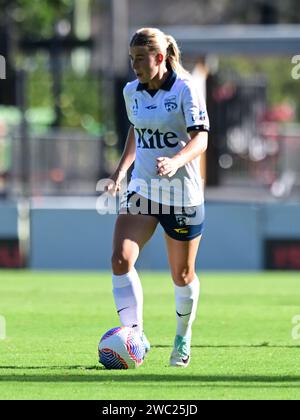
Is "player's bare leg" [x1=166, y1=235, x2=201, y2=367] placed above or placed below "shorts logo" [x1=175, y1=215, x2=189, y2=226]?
below

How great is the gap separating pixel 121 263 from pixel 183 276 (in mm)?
478

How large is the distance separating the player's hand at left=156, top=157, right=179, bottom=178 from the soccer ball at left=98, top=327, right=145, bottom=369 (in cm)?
120

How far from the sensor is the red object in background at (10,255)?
2075 cm

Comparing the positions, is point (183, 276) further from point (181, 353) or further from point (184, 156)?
point (184, 156)

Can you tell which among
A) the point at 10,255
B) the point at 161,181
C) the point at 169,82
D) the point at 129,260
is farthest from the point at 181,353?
the point at 10,255

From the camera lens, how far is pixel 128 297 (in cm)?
899

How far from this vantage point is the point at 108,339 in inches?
354

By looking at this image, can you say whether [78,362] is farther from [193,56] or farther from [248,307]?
[193,56]

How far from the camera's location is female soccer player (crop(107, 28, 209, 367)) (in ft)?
29.0

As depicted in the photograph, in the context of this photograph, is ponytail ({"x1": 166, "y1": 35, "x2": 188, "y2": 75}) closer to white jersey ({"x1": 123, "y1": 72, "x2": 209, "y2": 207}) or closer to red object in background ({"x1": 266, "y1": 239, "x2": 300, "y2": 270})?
white jersey ({"x1": 123, "y1": 72, "x2": 209, "y2": 207})

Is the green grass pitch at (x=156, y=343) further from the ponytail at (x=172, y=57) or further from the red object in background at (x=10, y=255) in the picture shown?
the red object in background at (x=10, y=255)

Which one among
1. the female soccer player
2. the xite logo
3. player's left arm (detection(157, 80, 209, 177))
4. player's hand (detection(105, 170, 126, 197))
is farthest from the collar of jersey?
player's hand (detection(105, 170, 126, 197))
